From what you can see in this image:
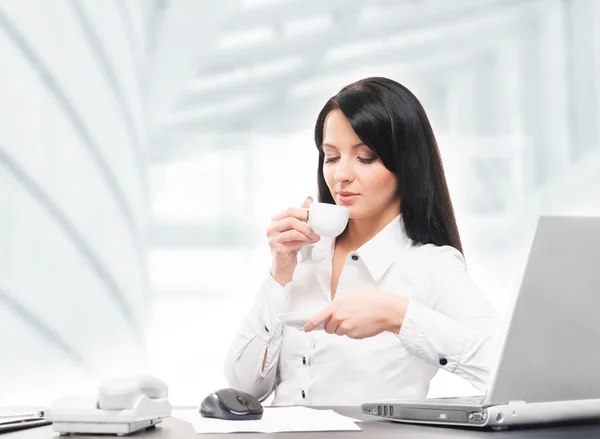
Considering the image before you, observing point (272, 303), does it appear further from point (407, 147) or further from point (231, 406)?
point (231, 406)

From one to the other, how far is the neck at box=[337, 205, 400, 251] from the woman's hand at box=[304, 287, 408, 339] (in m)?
0.61

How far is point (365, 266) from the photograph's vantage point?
1.91 meters

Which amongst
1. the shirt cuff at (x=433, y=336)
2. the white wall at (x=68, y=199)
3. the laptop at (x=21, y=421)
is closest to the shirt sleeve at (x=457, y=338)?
the shirt cuff at (x=433, y=336)

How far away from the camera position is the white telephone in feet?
3.25

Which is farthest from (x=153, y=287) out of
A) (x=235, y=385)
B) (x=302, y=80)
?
(x=235, y=385)

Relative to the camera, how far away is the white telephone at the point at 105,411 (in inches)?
39.0

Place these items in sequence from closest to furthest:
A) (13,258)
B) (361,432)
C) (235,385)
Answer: (361,432) < (235,385) < (13,258)

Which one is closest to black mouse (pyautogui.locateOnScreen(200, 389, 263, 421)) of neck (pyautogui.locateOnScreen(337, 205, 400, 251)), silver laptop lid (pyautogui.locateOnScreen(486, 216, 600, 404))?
silver laptop lid (pyautogui.locateOnScreen(486, 216, 600, 404))

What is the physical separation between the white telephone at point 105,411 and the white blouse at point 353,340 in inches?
31.2

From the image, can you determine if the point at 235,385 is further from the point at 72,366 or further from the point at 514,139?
the point at 514,139

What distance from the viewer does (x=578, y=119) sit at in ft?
12.2

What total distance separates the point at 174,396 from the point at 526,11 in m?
2.67

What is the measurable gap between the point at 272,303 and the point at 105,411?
2.72 ft

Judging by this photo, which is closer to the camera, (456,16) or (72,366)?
(72,366)
